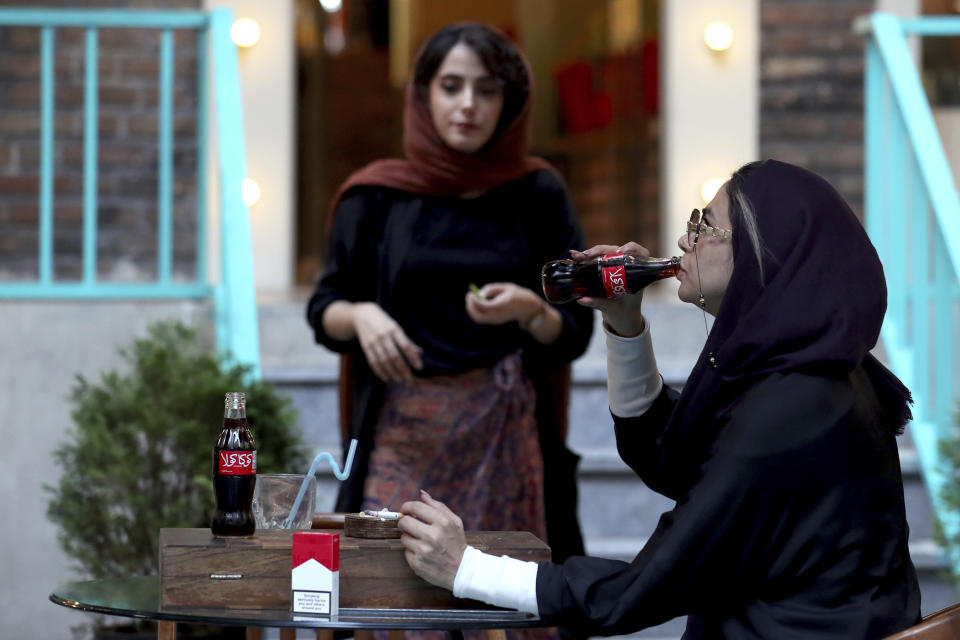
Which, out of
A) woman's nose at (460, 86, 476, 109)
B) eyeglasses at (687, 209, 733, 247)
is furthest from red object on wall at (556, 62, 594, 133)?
eyeglasses at (687, 209, 733, 247)

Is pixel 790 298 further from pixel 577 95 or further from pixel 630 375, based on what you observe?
pixel 577 95

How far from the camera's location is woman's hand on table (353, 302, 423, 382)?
2.62 meters

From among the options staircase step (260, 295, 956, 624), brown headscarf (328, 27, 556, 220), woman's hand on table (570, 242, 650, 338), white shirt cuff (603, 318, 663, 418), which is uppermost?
brown headscarf (328, 27, 556, 220)

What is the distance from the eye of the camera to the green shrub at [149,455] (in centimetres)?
341

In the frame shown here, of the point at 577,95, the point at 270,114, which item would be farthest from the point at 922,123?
the point at 577,95

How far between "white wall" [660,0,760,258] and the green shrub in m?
2.68

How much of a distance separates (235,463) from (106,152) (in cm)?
369

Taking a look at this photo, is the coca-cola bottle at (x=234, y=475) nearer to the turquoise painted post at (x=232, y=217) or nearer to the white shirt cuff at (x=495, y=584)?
the white shirt cuff at (x=495, y=584)

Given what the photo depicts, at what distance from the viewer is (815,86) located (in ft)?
18.6

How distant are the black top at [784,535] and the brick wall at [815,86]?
4.04 metres

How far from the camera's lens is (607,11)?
941cm

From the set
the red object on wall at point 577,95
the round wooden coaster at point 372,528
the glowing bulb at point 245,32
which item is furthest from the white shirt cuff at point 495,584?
the red object on wall at point 577,95

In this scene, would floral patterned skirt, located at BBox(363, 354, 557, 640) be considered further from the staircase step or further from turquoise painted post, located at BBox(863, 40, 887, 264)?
turquoise painted post, located at BBox(863, 40, 887, 264)

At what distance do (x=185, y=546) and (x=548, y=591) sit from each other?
0.50 meters
